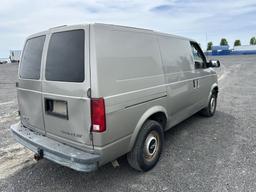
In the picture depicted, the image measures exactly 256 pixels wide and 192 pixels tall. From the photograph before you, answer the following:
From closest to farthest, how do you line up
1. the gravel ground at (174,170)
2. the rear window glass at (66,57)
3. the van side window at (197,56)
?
1. the rear window glass at (66,57)
2. the gravel ground at (174,170)
3. the van side window at (197,56)

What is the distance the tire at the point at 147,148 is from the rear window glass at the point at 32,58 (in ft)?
5.65

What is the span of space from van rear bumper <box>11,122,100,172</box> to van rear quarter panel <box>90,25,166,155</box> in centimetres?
23

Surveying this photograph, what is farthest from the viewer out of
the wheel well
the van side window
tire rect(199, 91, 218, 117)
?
tire rect(199, 91, 218, 117)

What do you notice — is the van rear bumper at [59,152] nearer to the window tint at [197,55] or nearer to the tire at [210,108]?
the window tint at [197,55]

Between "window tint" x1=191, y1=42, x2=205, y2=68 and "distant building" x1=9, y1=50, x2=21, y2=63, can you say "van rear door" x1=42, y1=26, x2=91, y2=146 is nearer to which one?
"window tint" x1=191, y1=42, x2=205, y2=68

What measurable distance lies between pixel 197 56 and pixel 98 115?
326 centimetres

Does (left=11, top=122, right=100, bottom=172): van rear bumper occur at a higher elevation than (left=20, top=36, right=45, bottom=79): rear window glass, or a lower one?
lower

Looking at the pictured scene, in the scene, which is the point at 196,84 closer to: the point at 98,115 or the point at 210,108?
the point at 210,108

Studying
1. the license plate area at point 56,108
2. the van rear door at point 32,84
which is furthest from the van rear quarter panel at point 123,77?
the van rear door at point 32,84

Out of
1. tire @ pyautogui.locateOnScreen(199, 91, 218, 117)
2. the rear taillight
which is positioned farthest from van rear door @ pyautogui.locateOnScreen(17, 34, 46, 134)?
tire @ pyautogui.locateOnScreen(199, 91, 218, 117)

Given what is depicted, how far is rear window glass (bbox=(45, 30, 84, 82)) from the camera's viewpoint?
242cm

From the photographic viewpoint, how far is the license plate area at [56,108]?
2.59 metres

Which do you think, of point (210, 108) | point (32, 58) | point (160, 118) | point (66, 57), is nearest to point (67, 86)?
point (66, 57)

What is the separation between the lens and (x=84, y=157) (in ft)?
7.73
